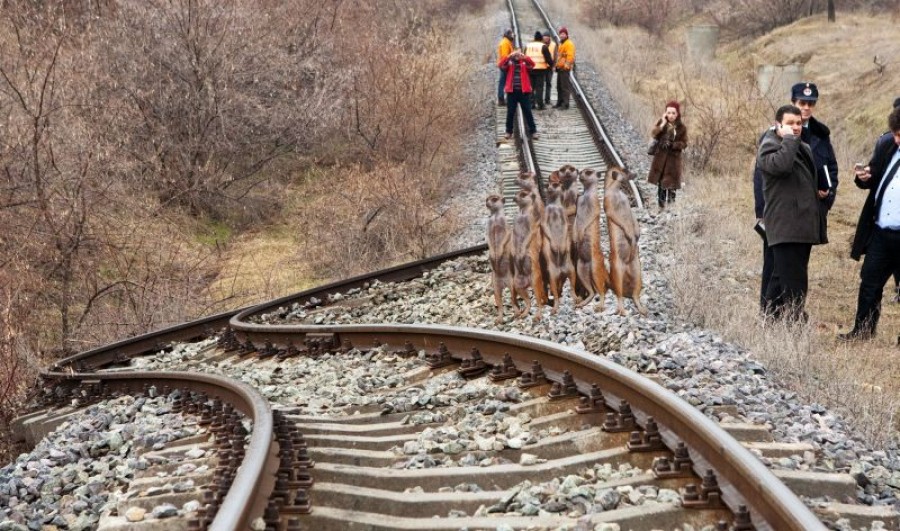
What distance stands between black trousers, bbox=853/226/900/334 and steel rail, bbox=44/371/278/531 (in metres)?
4.90

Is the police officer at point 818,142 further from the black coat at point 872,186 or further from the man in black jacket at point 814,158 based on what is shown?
the black coat at point 872,186

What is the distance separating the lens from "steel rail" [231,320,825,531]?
3572 mm

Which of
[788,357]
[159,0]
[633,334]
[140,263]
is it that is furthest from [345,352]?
[159,0]

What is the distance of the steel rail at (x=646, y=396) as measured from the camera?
3.57 meters

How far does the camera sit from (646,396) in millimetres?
4797

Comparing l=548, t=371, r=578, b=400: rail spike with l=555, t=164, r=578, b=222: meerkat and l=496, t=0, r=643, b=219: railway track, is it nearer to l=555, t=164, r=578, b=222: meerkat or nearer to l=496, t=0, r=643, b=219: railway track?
l=555, t=164, r=578, b=222: meerkat

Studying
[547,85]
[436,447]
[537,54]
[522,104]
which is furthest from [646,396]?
[547,85]

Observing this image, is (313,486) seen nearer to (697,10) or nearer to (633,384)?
(633,384)

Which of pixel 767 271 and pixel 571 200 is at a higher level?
pixel 571 200

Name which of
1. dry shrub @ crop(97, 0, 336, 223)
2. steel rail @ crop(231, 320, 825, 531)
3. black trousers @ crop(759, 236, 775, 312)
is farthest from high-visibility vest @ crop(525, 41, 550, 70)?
steel rail @ crop(231, 320, 825, 531)

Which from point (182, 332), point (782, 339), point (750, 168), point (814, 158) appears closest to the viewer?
point (782, 339)

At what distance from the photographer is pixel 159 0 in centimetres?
1862

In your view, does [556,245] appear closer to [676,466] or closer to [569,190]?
[569,190]

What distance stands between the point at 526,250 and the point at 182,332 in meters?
4.02
